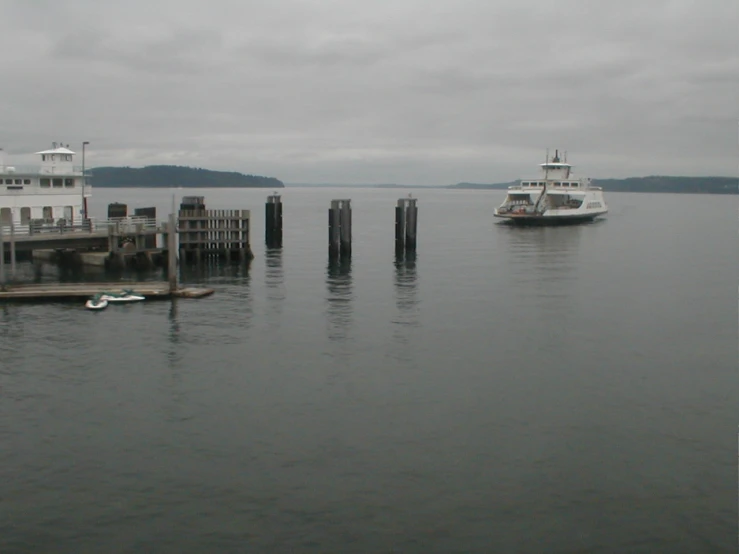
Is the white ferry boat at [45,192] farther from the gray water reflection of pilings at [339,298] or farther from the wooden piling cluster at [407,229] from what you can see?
the wooden piling cluster at [407,229]

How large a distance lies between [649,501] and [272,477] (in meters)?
9.07

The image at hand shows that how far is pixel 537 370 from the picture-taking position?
1126 inches

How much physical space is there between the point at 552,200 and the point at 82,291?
295ft

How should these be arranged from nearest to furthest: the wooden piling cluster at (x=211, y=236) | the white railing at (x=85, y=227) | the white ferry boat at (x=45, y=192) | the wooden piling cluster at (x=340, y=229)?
the white railing at (x=85, y=227) < the white ferry boat at (x=45, y=192) < the wooden piling cluster at (x=211, y=236) < the wooden piling cluster at (x=340, y=229)

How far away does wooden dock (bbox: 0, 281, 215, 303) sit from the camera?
40.5 m

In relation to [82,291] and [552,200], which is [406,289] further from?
[552,200]

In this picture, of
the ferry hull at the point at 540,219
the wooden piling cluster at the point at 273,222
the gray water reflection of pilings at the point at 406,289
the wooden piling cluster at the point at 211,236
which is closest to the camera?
the gray water reflection of pilings at the point at 406,289

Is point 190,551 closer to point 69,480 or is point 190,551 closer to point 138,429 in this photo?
point 69,480

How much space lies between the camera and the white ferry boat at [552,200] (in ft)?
360

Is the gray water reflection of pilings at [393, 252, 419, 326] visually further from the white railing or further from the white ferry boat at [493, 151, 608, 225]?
the white ferry boat at [493, 151, 608, 225]

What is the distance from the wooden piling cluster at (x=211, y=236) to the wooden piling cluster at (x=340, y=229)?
7.09m

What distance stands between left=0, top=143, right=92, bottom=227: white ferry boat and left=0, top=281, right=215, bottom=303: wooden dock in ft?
33.8

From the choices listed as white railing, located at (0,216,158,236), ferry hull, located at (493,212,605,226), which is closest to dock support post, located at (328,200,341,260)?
white railing, located at (0,216,158,236)

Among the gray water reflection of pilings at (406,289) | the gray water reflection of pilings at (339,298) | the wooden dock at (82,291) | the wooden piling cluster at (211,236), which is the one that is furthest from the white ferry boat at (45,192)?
the gray water reflection of pilings at (406,289)
